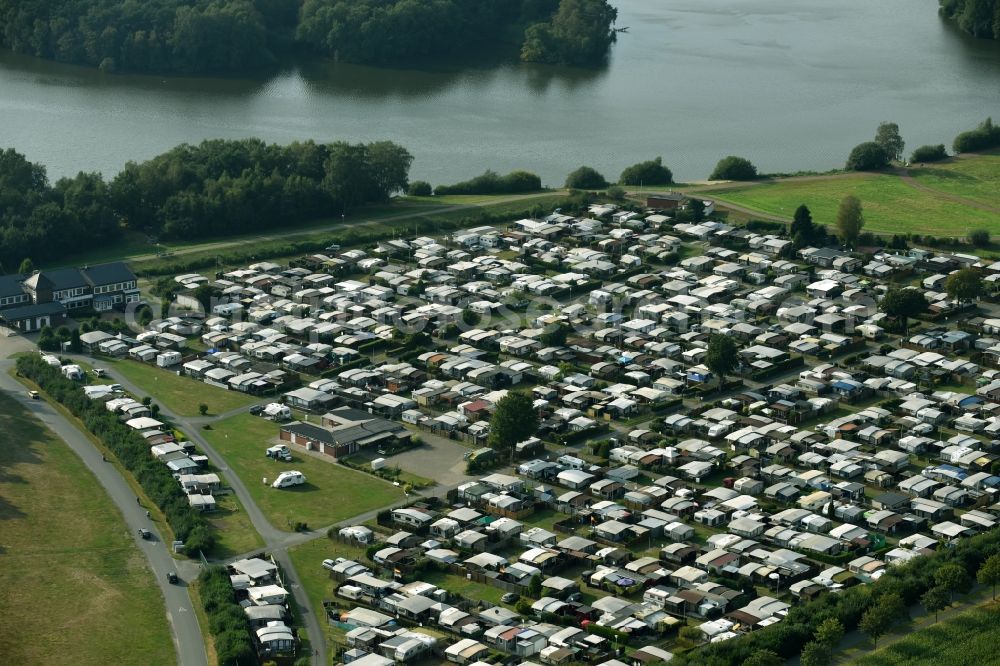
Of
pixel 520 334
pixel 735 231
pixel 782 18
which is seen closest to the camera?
pixel 520 334

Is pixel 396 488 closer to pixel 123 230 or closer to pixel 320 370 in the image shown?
pixel 320 370

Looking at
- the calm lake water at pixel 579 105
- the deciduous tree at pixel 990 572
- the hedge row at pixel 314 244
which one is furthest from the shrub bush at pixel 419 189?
the deciduous tree at pixel 990 572

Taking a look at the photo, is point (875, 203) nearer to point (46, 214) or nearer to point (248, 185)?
point (248, 185)

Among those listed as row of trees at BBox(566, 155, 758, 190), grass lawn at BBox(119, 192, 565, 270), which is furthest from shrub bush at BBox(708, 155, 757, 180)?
grass lawn at BBox(119, 192, 565, 270)

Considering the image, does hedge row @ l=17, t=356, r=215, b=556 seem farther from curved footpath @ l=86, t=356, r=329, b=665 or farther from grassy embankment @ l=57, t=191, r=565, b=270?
grassy embankment @ l=57, t=191, r=565, b=270

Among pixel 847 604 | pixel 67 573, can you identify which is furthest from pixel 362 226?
pixel 847 604

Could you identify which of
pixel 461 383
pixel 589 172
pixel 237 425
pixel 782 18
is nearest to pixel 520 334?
pixel 461 383

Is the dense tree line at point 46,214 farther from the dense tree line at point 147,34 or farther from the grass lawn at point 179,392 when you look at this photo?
the dense tree line at point 147,34
